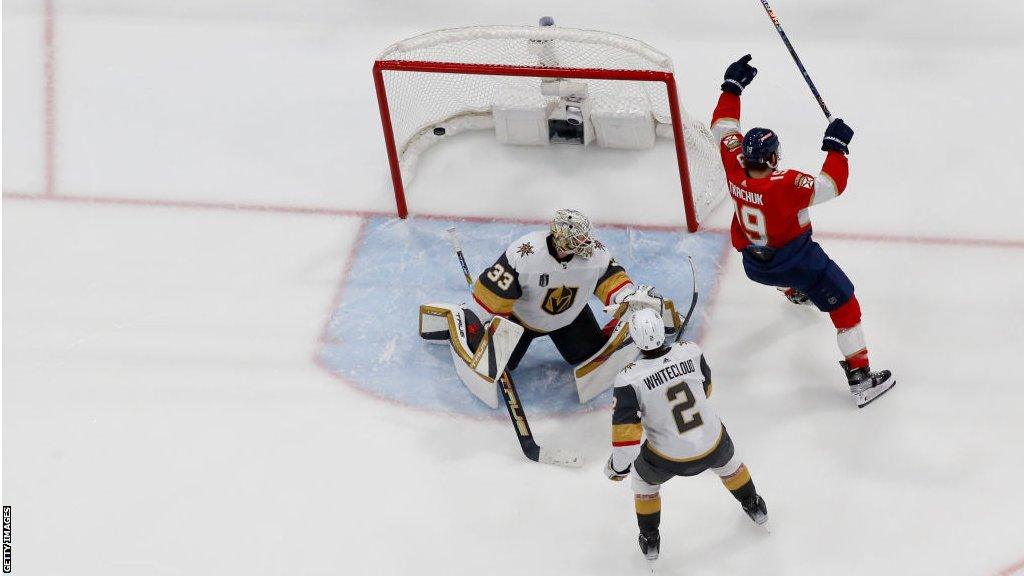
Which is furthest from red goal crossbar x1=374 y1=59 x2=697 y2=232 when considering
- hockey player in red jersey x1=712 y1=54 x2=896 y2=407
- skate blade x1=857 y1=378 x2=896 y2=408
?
skate blade x1=857 y1=378 x2=896 y2=408

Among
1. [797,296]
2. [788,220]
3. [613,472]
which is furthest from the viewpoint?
[797,296]

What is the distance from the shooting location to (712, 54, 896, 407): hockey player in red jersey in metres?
5.59

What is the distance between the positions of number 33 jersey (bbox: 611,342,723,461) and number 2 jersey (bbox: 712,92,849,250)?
0.74 meters

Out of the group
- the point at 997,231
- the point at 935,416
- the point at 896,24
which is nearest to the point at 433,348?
the point at 935,416

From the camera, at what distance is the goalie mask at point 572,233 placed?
5574 mm

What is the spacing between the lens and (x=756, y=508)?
5422mm

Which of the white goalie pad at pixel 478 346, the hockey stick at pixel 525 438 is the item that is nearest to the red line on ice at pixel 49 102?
the white goalie pad at pixel 478 346

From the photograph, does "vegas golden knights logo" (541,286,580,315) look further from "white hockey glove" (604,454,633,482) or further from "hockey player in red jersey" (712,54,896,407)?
"white hockey glove" (604,454,633,482)

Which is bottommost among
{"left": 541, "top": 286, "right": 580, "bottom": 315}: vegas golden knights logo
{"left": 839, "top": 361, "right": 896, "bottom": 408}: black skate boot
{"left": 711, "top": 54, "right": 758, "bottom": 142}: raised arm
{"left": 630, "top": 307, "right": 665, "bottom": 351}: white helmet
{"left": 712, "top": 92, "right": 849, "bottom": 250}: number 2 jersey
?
{"left": 839, "top": 361, "right": 896, "bottom": 408}: black skate boot

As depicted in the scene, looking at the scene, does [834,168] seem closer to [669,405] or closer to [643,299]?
[643,299]

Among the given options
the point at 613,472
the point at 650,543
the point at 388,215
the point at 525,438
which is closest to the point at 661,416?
the point at 613,472

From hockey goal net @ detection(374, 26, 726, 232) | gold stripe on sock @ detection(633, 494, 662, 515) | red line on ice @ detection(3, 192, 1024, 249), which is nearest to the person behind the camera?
gold stripe on sock @ detection(633, 494, 662, 515)

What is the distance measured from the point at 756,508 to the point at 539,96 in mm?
2168

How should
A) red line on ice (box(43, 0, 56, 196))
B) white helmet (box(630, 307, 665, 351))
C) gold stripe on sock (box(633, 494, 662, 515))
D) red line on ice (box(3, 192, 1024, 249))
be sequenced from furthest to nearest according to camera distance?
red line on ice (box(43, 0, 56, 196))
red line on ice (box(3, 192, 1024, 249))
gold stripe on sock (box(633, 494, 662, 515))
white helmet (box(630, 307, 665, 351))
